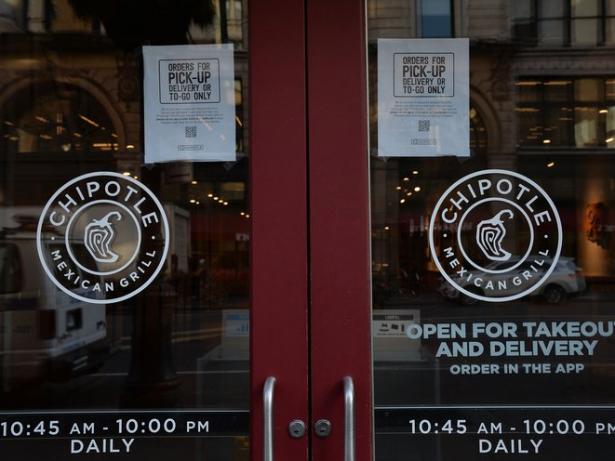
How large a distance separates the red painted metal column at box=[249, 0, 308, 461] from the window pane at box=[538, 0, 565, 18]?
1016mm

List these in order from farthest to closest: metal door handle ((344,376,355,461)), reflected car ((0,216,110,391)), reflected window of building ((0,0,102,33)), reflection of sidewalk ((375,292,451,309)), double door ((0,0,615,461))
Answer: reflected window of building ((0,0,102,33)), reflected car ((0,216,110,391)), reflection of sidewalk ((375,292,451,309)), double door ((0,0,615,461)), metal door handle ((344,376,355,461))

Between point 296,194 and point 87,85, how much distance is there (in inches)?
43.3

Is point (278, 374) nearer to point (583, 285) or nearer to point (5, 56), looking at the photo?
point (583, 285)

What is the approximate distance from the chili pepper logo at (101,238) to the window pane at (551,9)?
1.94 meters

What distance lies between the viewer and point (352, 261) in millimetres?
2547

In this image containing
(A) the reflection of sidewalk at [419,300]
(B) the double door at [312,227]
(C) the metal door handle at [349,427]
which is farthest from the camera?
(A) the reflection of sidewalk at [419,300]

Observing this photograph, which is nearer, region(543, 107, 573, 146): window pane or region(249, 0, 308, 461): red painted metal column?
region(249, 0, 308, 461): red painted metal column

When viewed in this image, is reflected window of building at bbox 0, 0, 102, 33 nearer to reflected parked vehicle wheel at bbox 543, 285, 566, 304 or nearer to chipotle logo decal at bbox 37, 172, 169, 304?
chipotle logo decal at bbox 37, 172, 169, 304

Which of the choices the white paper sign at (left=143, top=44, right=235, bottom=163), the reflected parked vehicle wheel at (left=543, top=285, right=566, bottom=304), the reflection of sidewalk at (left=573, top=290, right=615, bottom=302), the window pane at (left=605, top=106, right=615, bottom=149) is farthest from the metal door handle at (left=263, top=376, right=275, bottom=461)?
the window pane at (left=605, top=106, right=615, bottom=149)

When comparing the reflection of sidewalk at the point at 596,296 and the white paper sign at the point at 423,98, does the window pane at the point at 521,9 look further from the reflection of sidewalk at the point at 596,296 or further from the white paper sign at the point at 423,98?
the reflection of sidewalk at the point at 596,296

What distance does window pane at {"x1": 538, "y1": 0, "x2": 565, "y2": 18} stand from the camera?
282cm

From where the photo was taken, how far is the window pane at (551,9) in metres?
2.82

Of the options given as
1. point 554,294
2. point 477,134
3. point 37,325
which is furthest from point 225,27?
point 554,294

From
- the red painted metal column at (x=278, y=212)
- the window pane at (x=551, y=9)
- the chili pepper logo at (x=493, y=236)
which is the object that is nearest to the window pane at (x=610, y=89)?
the window pane at (x=551, y=9)
